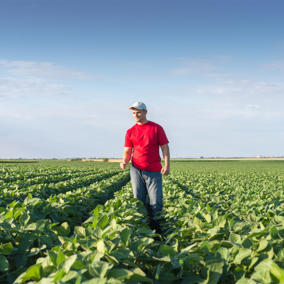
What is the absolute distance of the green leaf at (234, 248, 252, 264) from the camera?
190 centimetres

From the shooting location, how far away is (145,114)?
5.02 metres

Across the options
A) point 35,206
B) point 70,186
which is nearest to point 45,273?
point 35,206

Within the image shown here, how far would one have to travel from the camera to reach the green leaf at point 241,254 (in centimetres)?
190

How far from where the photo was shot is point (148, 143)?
5039mm

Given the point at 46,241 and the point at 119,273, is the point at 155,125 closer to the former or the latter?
the point at 46,241

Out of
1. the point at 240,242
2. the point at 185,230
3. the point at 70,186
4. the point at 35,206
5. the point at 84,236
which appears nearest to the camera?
the point at 240,242

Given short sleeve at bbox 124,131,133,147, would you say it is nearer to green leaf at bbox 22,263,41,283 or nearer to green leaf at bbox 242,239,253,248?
green leaf at bbox 242,239,253,248

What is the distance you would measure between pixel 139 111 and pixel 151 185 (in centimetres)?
158

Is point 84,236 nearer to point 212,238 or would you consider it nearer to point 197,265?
point 197,265

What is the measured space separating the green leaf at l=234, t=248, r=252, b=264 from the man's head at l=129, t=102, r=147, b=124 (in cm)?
330

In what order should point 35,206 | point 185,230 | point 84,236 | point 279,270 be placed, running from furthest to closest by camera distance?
point 35,206 → point 185,230 → point 84,236 → point 279,270

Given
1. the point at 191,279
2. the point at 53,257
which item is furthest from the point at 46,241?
the point at 191,279

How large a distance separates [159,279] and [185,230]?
49.0 inches

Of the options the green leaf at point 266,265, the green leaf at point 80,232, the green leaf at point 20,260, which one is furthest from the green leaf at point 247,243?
the green leaf at point 20,260
